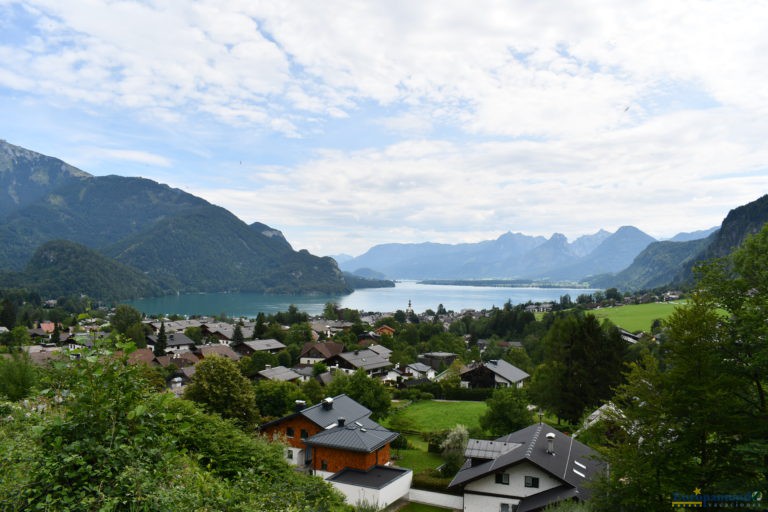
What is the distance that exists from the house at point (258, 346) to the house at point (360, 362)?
51.0ft

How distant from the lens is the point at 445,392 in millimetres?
44219

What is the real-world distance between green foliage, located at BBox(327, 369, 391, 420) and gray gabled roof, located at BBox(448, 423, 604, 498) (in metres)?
10.9

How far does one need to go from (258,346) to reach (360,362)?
20118 mm

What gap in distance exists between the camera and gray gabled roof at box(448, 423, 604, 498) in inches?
673

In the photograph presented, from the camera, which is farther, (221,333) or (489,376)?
(221,333)

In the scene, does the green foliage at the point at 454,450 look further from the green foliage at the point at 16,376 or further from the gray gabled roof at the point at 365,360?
the gray gabled roof at the point at 365,360

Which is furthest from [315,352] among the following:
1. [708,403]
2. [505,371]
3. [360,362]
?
[708,403]

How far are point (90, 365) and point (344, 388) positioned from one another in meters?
28.0

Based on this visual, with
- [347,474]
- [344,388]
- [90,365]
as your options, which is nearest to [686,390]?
[90,365]

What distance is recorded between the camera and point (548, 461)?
58.4 feet

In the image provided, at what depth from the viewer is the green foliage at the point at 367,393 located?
30922 mm

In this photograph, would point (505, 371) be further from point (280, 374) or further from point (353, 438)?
point (353, 438)

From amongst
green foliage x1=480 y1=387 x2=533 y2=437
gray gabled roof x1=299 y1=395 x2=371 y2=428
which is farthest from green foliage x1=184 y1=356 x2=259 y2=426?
green foliage x1=480 y1=387 x2=533 y2=437

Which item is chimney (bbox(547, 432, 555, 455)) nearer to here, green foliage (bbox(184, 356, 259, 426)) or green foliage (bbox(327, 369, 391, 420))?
green foliage (bbox(327, 369, 391, 420))
